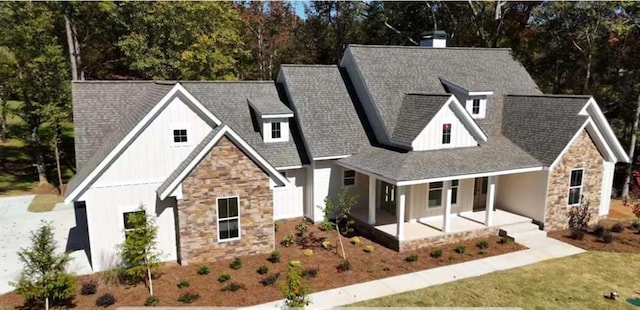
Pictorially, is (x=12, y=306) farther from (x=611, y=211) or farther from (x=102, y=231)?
(x=611, y=211)

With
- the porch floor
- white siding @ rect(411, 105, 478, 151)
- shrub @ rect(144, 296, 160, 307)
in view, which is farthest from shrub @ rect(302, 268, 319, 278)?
white siding @ rect(411, 105, 478, 151)

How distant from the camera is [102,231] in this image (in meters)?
14.1

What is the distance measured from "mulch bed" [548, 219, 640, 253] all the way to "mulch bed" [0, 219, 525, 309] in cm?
277

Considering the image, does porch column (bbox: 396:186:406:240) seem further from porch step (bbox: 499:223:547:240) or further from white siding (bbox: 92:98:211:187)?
white siding (bbox: 92:98:211:187)

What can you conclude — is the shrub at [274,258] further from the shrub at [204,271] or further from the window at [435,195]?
the window at [435,195]

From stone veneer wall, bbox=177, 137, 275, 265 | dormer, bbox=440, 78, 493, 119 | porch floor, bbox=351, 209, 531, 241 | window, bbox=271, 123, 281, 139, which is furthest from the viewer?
dormer, bbox=440, 78, 493, 119

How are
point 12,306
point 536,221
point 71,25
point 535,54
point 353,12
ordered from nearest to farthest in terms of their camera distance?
1. point 12,306
2. point 536,221
3. point 71,25
4. point 535,54
5. point 353,12

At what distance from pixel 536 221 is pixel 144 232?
1630 centimetres

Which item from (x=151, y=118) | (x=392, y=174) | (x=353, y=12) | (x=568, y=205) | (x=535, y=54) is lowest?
(x=568, y=205)

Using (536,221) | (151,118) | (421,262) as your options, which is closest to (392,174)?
(421,262)

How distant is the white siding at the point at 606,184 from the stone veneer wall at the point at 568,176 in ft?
1.79

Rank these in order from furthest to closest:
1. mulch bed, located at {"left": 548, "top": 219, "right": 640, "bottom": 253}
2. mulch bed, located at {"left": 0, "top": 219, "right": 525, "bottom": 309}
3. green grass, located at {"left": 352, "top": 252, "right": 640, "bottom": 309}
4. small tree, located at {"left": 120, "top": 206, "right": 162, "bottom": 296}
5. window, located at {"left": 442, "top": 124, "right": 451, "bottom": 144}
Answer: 1. window, located at {"left": 442, "top": 124, "right": 451, "bottom": 144}
2. mulch bed, located at {"left": 548, "top": 219, "right": 640, "bottom": 253}
3. small tree, located at {"left": 120, "top": 206, "right": 162, "bottom": 296}
4. mulch bed, located at {"left": 0, "top": 219, "right": 525, "bottom": 309}
5. green grass, located at {"left": 352, "top": 252, "right": 640, "bottom": 309}

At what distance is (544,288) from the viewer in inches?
529

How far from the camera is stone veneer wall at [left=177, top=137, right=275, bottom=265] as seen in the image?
14.3m
